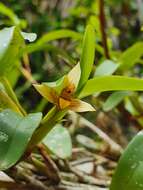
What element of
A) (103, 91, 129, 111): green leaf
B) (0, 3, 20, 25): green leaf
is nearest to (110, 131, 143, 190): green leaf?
(103, 91, 129, 111): green leaf

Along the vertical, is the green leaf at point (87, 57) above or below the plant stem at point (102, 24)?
above

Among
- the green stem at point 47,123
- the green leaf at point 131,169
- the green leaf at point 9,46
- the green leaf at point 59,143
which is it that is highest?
the green leaf at point 9,46

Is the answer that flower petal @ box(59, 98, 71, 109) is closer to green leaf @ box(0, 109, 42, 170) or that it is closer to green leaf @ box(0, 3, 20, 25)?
green leaf @ box(0, 109, 42, 170)

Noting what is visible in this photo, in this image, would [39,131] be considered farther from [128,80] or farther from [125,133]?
[125,133]

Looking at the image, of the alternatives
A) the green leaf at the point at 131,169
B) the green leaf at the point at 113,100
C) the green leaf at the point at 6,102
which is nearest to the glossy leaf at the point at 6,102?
the green leaf at the point at 6,102

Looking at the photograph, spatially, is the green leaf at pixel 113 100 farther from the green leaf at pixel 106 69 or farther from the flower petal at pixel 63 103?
the flower petal at pixel 63 103

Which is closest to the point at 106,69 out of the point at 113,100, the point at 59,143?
the point at 113,100

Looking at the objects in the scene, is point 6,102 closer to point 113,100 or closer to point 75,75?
point 75,75
